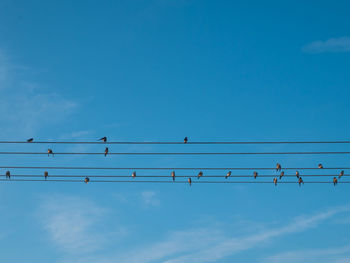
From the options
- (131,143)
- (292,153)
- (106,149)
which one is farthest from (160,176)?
(106,149)

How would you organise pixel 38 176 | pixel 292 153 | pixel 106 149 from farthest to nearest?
pixel 106 149, pixel 38 176, pixel 292 153

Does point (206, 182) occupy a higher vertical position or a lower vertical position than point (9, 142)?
lower

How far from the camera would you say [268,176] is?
23.4m

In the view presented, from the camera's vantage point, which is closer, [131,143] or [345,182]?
[131,143]

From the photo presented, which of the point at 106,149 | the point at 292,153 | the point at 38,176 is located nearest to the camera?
the point at 292,153

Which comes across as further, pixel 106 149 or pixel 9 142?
pixel 106 149

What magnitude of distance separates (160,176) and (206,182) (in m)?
2.16

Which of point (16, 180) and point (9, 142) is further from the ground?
point (9, 142)

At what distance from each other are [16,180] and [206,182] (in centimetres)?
827

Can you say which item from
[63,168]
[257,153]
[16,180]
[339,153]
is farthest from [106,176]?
[339,153]

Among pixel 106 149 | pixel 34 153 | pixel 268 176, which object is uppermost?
pixel 106 149

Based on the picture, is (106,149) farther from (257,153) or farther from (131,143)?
(257,153)

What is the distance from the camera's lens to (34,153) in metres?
23.1

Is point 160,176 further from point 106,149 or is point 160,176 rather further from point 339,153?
point 106,149
